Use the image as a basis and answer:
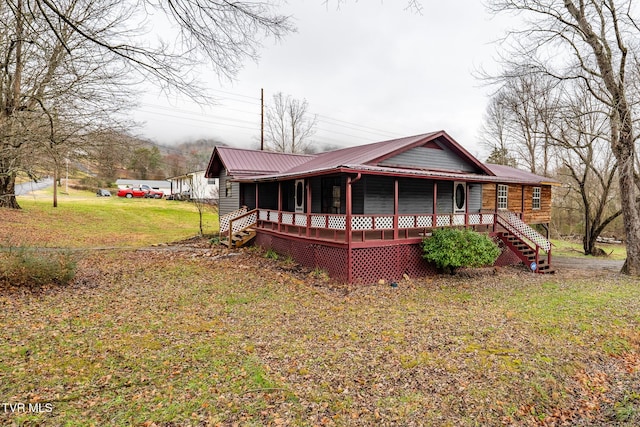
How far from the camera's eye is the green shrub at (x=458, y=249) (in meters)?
11.9

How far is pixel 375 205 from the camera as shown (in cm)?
1434

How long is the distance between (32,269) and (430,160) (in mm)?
14849

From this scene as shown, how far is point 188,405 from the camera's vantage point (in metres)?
4.38

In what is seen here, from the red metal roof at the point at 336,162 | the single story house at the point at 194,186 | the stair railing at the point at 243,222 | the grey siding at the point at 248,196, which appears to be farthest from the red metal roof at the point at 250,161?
the single story house at the point at 194,186

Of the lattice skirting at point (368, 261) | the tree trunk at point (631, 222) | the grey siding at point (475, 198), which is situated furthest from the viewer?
the grey siding at point (475, 198)

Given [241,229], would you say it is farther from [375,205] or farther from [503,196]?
[503,196]

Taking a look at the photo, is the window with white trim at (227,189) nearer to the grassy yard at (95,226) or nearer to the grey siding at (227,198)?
the grey siding at (227,198)

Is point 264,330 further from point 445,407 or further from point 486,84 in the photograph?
point 486,84

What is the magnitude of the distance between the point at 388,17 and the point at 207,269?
10263 mm

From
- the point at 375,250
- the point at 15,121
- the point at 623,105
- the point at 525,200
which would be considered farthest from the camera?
the point at 525,200

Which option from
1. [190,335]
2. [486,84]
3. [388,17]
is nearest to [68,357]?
[190,335]

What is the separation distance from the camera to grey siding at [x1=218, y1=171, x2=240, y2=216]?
65.5 ft

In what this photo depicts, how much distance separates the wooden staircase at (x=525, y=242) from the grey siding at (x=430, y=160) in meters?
3.06

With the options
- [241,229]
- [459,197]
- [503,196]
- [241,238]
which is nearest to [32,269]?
[241,229]
